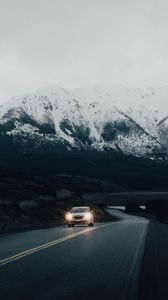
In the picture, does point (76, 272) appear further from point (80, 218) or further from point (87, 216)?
point (87, 216)

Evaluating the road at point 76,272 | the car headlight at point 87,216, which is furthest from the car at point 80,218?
the road at point 76,272

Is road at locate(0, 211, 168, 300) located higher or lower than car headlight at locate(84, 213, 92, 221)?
lower

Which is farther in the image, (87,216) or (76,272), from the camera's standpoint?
(87,216)

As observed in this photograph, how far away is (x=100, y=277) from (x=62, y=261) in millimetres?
4256

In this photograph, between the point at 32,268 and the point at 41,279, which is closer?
the point at 41,279

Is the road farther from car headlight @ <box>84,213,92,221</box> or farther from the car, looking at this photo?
car headlight @ <box>84,213,92,221</box>

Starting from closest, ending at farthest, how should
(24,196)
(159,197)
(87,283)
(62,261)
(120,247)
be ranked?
(87,283) < (62,261) < (120,247) < (24,196) < (159,197)

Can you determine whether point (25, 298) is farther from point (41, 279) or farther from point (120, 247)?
point (120, 247)

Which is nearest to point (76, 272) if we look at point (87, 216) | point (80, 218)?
point (80, 218)

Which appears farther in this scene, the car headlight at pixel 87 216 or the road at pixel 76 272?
the car headlight at pixel 87 216

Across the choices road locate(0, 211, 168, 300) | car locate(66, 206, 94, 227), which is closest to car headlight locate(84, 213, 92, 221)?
car locate(66, 206, 94, 227)

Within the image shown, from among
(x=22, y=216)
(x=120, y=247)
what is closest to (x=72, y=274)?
(x=120, y=247)

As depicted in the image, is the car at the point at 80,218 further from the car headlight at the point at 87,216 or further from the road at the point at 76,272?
the road at the point at 76,272

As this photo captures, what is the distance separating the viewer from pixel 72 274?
17344mm
